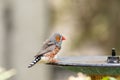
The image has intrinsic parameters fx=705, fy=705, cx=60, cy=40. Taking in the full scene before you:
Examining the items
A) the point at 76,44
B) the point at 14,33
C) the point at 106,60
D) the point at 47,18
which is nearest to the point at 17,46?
the point at 14,33

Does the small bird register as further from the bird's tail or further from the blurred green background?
the blurred green background

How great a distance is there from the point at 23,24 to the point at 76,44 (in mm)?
1884

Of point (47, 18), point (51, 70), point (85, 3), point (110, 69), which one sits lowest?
point (110, 69)

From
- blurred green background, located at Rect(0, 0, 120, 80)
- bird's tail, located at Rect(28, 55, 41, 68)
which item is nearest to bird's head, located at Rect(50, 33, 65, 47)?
bird's tail, located at Rect(28, 55, 41, 68)

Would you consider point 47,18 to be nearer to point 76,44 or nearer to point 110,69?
point 76,44

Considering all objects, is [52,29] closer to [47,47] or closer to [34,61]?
[47,47]

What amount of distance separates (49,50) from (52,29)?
3926 mm

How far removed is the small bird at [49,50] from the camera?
394 centimetres

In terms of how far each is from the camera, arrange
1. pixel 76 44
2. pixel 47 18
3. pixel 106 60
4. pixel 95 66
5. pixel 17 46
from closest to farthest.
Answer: pixel 95 66 → pixel 106 60 → pixel 17 46 → pixel 47 18 → pixel 76 44

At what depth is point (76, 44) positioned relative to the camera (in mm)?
8734

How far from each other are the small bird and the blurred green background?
2608mm

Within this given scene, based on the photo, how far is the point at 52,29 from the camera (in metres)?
7.93

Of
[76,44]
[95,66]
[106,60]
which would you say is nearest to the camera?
[95,66]

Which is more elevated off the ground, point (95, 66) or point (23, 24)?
point (23, 24)
